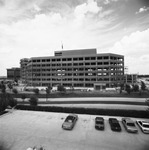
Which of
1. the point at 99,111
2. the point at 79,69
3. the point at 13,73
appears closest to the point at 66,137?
the point at 99,111

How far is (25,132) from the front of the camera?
50.7 ft

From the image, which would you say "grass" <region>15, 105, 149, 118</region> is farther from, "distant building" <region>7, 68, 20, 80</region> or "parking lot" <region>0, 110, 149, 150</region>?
"distant building" <region>7, 68, 20, 80</region>

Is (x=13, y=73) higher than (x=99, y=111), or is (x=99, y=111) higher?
(x=13, y=73)

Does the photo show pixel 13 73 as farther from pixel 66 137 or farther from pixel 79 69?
pixel 66 137

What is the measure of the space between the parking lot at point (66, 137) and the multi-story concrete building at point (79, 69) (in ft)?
129

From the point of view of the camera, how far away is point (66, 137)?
46.4 ft

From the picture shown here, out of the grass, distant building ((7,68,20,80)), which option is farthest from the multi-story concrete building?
distant building ((7,68,20,80))

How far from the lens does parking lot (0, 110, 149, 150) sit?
12.3 metres

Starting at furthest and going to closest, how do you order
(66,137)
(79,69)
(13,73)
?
(13,73) < (79,69) < (66,137)

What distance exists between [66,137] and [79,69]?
155 feet

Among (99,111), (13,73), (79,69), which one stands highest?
(13,73)

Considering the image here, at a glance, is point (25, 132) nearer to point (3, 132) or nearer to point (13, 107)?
point (3, 132)

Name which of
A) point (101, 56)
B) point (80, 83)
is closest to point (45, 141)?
point (80, 83)

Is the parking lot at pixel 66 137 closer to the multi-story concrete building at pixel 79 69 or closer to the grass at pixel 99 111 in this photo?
the grass at pixel 99 111
